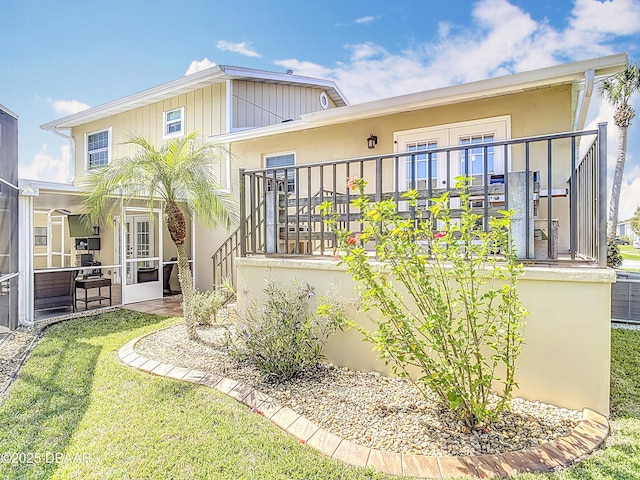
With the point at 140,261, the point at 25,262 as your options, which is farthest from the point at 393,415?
the point at 140,261

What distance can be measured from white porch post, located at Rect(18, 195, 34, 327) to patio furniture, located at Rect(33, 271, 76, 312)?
1.41ft

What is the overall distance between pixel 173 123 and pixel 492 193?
35.3ft

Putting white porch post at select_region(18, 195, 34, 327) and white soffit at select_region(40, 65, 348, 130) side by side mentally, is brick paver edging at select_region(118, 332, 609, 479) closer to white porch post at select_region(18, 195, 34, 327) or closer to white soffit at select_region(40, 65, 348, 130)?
white porch post at select_region(18, 195, 34, 327)

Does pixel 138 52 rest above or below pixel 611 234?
above

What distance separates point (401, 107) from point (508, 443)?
18.2 ft

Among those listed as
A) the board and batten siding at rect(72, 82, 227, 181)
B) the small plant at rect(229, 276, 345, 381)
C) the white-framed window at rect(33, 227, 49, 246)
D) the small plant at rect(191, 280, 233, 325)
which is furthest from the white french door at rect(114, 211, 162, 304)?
the small plant at rect(229, 276, 345, 381)

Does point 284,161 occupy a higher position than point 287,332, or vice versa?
point 284,161

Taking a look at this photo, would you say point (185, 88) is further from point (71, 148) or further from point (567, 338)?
point (567, 338)

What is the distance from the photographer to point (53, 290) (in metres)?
7.59

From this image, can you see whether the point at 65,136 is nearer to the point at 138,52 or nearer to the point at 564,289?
the point at 138,52

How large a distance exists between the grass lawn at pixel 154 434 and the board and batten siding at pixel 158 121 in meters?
6.97

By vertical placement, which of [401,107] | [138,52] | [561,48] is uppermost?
[138,52]

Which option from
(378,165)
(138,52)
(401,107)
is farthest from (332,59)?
(378,165)

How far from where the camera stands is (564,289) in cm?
305
